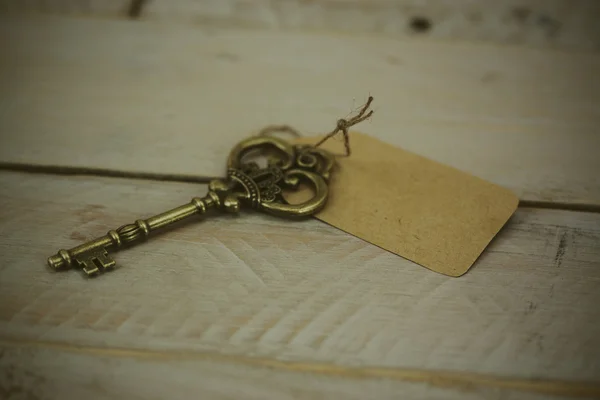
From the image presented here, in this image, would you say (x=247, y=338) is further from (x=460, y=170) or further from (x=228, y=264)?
(x=460, y=170)

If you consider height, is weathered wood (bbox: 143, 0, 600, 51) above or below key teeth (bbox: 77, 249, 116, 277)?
above

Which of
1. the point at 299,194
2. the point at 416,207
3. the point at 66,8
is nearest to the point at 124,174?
the point at 299,194

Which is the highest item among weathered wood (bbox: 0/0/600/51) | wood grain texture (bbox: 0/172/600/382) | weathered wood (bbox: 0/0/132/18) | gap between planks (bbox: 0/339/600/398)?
weathered wood (bbox: 0/0/600/51)

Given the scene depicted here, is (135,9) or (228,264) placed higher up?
(135,9)

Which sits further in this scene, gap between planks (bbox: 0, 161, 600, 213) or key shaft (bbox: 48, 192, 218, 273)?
gap between planks (bbox: 0, 161, 600, 213)

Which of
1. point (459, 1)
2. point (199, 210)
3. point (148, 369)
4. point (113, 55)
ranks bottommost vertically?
point (148, 369)

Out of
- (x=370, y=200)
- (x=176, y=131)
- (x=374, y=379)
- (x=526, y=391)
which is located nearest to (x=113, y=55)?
(x=176, y=131)

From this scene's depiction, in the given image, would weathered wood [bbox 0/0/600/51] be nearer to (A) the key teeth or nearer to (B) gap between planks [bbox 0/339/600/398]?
(A) the key teeth

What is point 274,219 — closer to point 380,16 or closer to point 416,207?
point 416,207

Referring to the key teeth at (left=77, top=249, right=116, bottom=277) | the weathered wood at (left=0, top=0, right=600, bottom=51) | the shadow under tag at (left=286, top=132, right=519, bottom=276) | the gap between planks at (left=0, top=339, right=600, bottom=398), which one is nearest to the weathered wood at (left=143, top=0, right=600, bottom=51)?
the weathered wood at (left=0, top=0, right=600, bottom=51)
